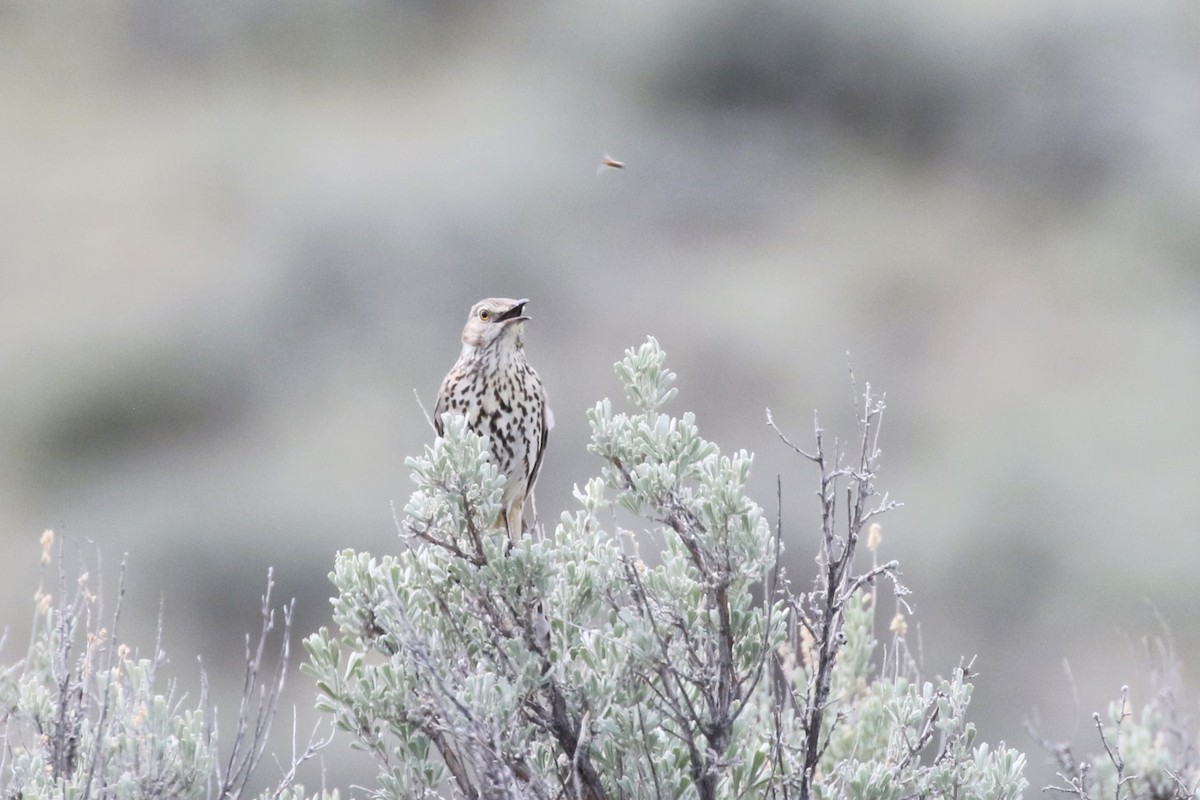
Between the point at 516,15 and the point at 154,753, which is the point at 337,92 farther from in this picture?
the point at 154,753

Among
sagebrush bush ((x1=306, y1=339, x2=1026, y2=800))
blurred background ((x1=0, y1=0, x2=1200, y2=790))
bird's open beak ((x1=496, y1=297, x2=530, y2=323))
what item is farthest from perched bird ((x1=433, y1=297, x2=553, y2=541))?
blurred background ((x1=0, y1=0, x2=1200, y2=790))

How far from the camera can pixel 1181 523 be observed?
25.1m

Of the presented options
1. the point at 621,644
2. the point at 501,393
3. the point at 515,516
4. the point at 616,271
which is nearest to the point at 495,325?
the point at 501,393

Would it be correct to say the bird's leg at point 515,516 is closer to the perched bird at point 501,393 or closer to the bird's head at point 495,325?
the perched bird at point 501,393

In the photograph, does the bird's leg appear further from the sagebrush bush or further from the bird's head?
the sagebrush bush

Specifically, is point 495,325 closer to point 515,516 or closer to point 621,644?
point 515,516

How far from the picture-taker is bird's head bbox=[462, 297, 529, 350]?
6.23 m

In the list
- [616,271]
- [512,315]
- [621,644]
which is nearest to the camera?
[621,644]

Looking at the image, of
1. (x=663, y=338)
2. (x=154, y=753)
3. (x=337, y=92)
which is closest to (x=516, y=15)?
(x=337, y=92)

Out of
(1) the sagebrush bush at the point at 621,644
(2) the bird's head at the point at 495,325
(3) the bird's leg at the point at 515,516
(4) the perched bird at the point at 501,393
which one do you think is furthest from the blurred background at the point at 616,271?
(1) the sagebrush bush at the point at 621,644

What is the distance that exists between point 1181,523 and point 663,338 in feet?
29.2

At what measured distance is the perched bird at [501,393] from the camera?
6227 millimetres

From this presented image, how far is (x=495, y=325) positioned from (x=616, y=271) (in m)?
24.3

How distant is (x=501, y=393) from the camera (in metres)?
6.25
